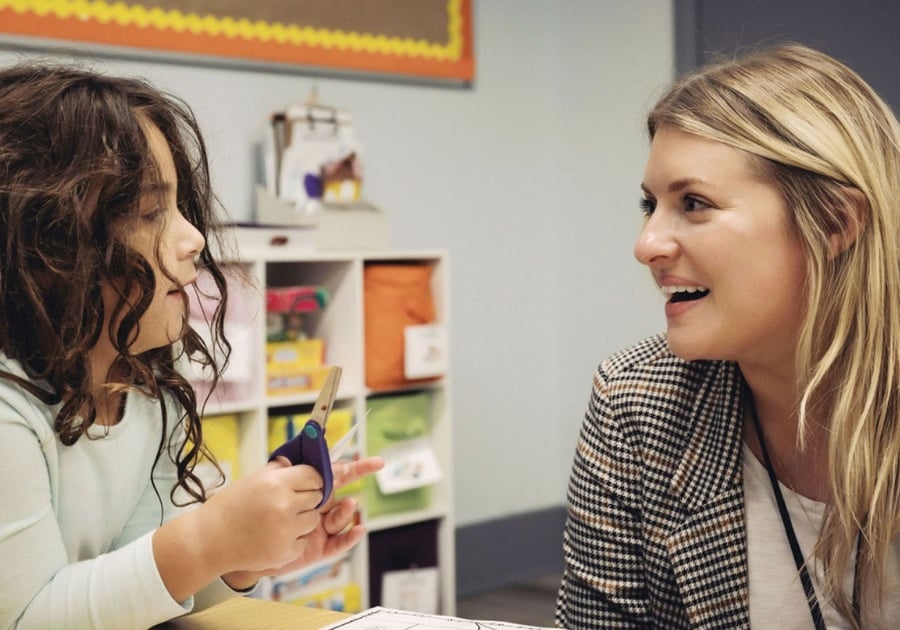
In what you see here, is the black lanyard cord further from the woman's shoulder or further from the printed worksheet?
the printed worksheet

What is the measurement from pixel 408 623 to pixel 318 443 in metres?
0.19

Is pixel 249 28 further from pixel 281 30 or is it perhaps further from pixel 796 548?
pixel 796 548

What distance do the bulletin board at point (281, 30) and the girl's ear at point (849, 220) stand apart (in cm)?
205

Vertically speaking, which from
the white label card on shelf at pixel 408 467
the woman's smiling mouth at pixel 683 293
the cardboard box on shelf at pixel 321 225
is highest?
the cardboard box on shelf at pixel 321 225

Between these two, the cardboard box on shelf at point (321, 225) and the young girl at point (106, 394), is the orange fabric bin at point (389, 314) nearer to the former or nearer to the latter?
the cardboard box on shelf at point (321, 225)

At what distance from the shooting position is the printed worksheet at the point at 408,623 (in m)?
0.93

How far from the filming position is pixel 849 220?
45.9 inches

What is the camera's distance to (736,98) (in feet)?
3.93

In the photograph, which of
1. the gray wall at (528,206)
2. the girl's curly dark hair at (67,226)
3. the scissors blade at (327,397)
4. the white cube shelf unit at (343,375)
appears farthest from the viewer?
the gray wall at (528,206)

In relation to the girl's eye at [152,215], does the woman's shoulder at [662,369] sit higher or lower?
lower

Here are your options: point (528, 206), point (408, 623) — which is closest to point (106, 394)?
point (408, 623)

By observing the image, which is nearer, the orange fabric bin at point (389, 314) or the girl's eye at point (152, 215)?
the girl's eye at point (152, 215)

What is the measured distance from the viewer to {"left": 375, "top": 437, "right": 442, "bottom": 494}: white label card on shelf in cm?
284

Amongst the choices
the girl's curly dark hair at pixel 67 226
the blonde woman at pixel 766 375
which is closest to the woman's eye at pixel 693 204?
the blonde woman at pixel 766 375
